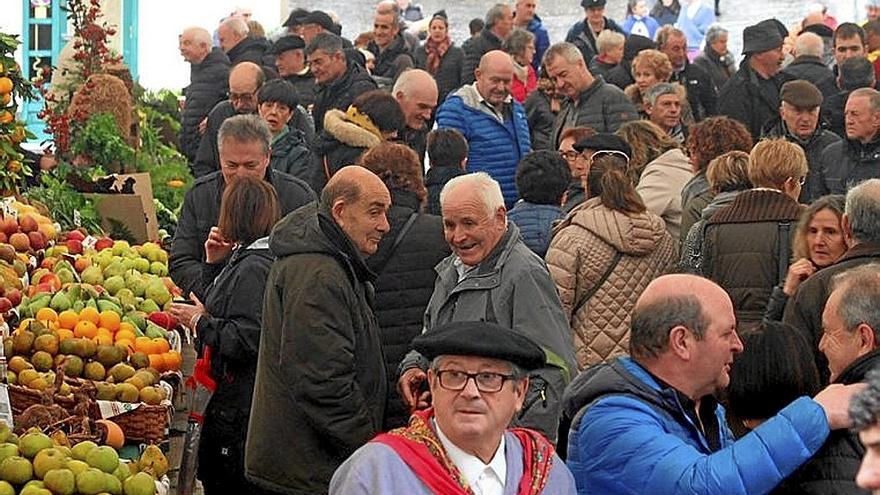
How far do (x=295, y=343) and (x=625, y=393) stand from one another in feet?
5.13

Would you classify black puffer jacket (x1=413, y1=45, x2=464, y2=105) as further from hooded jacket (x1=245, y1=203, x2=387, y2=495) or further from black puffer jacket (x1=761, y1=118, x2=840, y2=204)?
hooded jacket (x1=245, y1=203, x2=387, y2=495)

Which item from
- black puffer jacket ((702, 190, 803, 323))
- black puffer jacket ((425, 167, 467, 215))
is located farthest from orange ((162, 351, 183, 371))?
black puffer jacket ((702, 190, 803, 323))

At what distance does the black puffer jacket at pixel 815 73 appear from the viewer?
12227 mm

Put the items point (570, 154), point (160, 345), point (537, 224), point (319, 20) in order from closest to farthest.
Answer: point (160, 345)
point (537, 224)
point (570, 154)
point (319, 20)

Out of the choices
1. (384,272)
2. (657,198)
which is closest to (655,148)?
(657,198)

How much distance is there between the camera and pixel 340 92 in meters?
11.1

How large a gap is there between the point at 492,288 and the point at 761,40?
6.51m

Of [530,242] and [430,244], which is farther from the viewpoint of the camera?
[530,242]

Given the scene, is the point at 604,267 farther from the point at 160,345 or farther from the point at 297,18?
the point at 297,18

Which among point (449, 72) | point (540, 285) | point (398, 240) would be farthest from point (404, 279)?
point (449, 72)

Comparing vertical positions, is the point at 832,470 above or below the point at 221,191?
above

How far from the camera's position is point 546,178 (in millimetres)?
7684

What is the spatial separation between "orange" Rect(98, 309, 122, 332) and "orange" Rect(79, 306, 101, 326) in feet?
0.04

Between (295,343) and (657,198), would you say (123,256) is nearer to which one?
(657,198)
